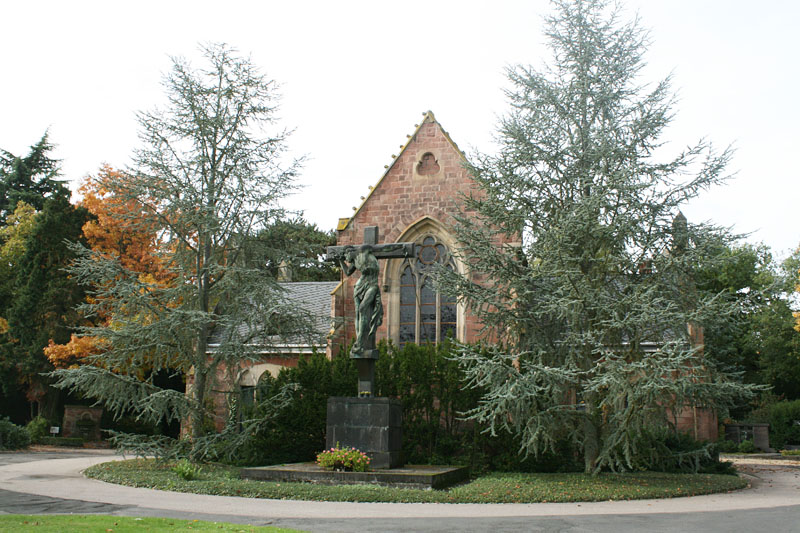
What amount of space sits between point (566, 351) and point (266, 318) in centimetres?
705

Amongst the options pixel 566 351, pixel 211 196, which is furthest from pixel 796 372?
pixel 211 196

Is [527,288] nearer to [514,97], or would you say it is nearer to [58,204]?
[514,97]

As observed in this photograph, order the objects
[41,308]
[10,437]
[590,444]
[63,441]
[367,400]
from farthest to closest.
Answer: [41,308]
[63,441]
[10,437]
[590,444]
[367,400]

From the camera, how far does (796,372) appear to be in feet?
112

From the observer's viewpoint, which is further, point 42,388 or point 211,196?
point 42,388

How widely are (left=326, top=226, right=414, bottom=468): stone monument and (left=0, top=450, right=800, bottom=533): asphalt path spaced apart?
106 inches

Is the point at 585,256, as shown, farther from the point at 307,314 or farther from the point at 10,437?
the point at 10,437

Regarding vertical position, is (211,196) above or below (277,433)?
above

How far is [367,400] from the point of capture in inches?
524

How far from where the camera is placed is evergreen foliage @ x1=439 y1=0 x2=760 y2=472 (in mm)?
13477

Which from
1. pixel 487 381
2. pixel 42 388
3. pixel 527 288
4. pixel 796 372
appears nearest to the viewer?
pixel 487 381

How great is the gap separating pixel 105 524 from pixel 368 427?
241 inches

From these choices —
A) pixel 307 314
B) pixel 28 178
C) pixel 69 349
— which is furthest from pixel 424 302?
pixel 28 178

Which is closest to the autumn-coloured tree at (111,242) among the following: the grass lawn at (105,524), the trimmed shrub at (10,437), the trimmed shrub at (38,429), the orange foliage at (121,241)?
the orange foliage at (121,241)
